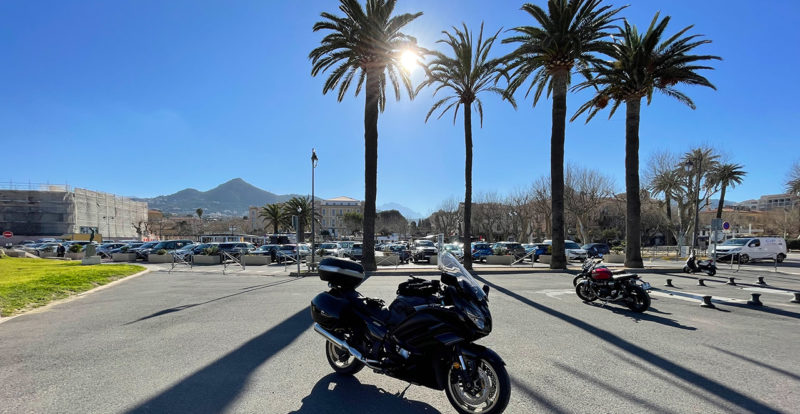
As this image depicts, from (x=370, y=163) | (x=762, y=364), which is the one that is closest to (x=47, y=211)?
(x=370, y=163)

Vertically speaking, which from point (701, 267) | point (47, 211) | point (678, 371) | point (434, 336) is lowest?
point (701, 267)

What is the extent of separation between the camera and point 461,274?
3.65 m

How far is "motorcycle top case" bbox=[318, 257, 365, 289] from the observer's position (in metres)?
4.37

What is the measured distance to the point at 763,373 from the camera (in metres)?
4.50

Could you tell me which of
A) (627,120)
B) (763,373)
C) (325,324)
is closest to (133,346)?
(325,324)

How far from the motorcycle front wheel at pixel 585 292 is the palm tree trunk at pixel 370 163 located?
440 inches

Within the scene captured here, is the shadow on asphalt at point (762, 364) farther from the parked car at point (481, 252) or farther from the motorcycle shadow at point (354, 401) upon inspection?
the parked car at point (481, 252)

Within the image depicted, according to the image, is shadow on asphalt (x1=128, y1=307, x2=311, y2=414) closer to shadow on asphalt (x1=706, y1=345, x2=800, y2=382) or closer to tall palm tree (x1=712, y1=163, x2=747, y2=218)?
shadow on asphalt (x1=706, y1=345, x2=800, y2=382)

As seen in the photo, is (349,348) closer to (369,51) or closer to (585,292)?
(585,292)

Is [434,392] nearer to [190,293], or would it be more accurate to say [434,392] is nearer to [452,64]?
[190,293]

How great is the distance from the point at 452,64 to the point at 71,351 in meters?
18.6

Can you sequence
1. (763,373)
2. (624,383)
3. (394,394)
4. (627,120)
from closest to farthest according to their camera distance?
(394,394) → (624,383) → (763,373) → (627,120)

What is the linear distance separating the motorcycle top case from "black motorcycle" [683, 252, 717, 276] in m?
18.0

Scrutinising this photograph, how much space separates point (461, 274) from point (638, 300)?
6852mm
